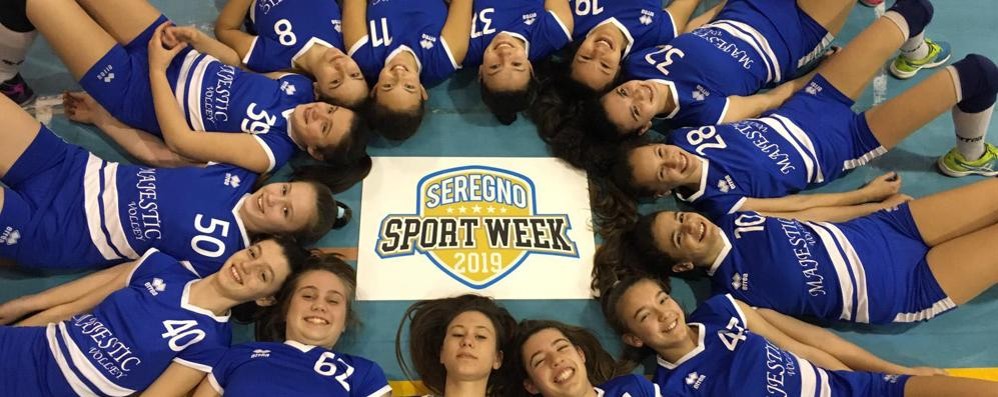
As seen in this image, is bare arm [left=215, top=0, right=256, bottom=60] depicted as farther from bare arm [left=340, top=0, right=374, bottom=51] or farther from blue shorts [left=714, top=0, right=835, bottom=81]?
blue shorts [left=714, top=0, right=835, bottom=81]

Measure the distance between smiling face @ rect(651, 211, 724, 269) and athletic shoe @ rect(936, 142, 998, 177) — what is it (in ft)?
3.44

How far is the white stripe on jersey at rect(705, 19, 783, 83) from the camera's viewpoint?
2.73m

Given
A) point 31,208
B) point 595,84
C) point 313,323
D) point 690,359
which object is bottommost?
point 690,359

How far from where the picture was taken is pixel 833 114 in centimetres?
256

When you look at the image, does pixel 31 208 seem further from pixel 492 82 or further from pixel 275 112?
pixel 492 82

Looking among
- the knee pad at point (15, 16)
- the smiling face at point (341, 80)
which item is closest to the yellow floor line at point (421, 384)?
the smiling face at point (341, 80)

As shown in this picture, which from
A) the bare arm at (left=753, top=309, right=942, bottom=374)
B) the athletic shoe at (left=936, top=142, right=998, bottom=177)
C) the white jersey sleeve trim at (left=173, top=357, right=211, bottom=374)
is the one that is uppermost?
the athletic shoe at (left=936, top=142, right=998, bottom=177)

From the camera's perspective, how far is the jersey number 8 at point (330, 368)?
80.1 inches

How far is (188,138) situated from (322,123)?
45 cm

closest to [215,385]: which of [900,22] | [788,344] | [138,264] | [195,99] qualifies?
[138,264]

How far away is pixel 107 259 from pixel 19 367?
418mm

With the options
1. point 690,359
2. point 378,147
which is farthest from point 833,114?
point 378,147

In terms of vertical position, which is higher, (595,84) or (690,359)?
(595,84)

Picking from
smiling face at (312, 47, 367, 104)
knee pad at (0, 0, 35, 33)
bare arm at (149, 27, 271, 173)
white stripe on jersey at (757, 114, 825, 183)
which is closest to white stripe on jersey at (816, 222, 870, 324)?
white stripe on jersey at (757, 114, 825, 183)
